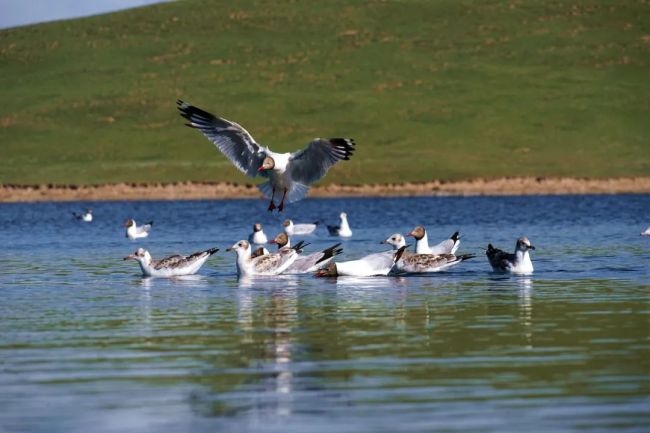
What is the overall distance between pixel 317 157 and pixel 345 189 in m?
48.6

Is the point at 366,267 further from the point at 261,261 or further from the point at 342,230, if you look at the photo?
the point at 342,230

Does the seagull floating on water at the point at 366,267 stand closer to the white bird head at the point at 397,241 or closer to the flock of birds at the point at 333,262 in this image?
the flock of birds at the point at 333,262

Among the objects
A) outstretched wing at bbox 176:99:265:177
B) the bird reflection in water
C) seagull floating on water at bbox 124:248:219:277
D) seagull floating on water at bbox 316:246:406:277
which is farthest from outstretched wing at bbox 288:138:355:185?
the bird reflection in water

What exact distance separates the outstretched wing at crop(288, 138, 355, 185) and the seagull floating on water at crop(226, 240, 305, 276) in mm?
1404

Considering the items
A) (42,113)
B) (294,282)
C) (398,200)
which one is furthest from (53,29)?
(294,282)

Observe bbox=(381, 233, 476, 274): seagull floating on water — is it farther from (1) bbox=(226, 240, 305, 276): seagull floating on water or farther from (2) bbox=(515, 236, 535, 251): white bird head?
(1) bbox=(226, 240, 305, 276): seagull floating on water

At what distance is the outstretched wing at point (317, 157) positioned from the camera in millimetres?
23906

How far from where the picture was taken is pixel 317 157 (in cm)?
2481

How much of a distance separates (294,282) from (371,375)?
36.4ft

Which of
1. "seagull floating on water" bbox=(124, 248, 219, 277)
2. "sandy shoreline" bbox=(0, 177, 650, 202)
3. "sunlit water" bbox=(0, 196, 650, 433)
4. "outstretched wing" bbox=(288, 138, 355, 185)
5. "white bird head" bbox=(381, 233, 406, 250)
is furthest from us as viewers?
"sandy shoreline" bbox=(0, 177, 650, 202)

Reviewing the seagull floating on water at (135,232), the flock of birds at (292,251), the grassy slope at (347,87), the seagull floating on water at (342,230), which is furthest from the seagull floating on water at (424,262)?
the grassy slope at (347,87)

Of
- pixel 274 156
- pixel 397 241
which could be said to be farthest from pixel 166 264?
pixel 397 241

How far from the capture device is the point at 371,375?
13016 mm

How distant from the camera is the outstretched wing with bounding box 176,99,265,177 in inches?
969
